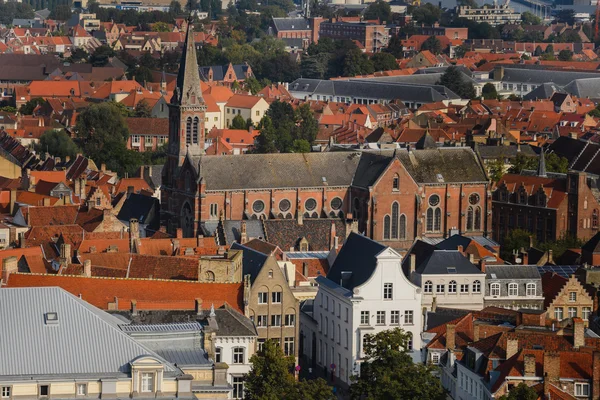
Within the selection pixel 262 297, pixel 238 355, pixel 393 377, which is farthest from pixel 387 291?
pixel 393 377

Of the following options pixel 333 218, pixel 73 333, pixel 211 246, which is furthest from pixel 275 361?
pixel 333 218

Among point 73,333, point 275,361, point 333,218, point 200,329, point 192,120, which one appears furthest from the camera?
point 192,120

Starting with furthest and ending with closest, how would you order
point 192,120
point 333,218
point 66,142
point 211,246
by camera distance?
1. point 66,142
2. point 192,120
3. point 333,218
4. point 211,246

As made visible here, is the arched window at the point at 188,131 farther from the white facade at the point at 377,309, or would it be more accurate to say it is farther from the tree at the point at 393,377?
the tree at the point at 393,377

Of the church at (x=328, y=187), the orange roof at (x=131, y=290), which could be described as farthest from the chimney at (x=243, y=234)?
the orange roof at (x=131, y=290)

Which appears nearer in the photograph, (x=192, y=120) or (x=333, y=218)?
(x=333, y=218)

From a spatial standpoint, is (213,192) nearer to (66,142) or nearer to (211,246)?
(211,246)

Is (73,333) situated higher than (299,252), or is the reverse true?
(73,333)
